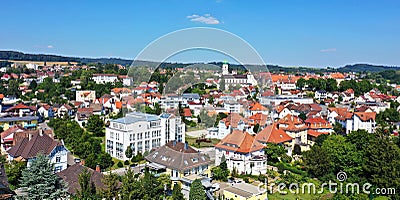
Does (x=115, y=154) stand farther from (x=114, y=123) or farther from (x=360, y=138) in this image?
(x=360, y=138)

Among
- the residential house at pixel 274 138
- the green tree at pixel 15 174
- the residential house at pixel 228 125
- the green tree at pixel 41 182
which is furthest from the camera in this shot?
the residential house at pixel 228 125

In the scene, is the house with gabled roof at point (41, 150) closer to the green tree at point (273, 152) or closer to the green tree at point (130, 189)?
the green tree at point (130, 189)

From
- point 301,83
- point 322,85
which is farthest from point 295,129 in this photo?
point 301,83

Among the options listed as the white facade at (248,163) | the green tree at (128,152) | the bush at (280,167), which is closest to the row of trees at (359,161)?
the bush at (280,167)

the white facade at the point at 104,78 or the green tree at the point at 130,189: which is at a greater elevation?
the white facade at the point at 104,78

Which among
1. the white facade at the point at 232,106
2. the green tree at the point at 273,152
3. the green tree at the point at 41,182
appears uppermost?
the white facade at the point at 232,106

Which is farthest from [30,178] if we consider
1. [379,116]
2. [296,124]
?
[379,116]
